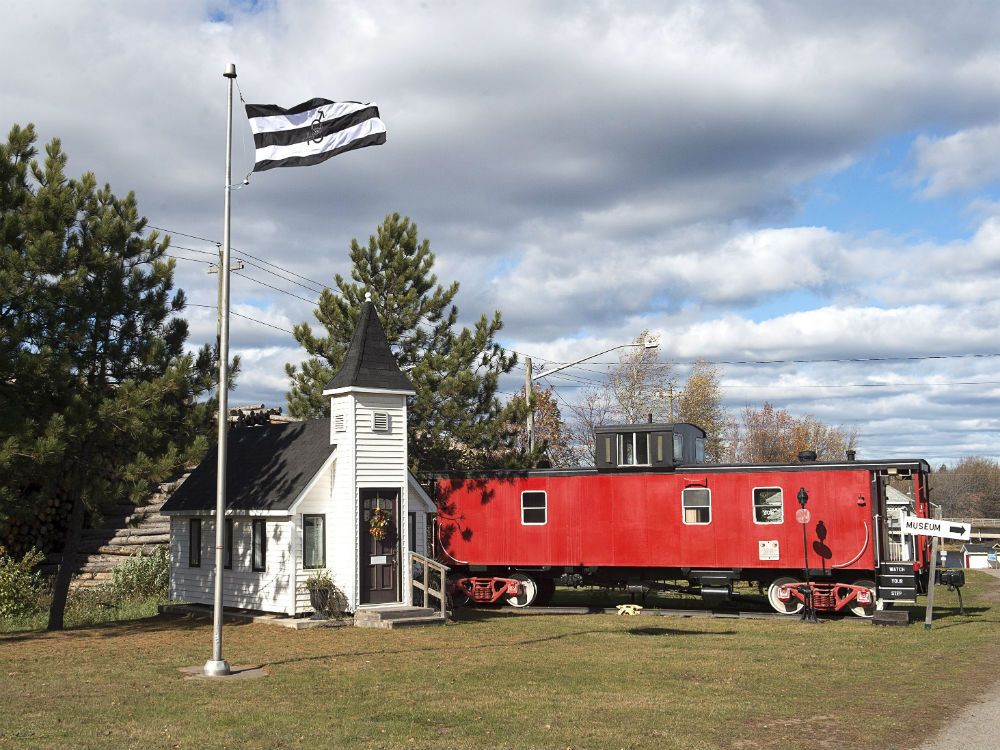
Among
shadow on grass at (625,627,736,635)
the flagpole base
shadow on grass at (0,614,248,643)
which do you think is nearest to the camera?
the flagpole base

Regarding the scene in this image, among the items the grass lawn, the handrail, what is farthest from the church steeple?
the grass lawn

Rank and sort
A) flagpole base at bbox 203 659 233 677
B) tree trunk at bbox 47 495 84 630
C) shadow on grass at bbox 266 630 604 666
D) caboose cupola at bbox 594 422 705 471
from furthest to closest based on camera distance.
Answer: caboose cupola at bbox 594 422 705 471 → tree trunk at bbox 47 495 84 630 → shadow on grass at bbox 266 630 604 666 → flagpole base at bbox 203 659 233 677

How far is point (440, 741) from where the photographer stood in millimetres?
10742

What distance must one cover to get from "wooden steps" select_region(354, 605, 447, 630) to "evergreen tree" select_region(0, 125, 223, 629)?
545 centimetres

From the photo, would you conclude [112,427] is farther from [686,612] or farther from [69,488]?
[686,612]

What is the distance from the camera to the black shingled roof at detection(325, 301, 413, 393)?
75.6 ft

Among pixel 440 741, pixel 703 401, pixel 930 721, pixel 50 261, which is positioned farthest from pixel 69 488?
pixel 703 401

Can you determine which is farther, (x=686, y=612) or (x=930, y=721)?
(x=686, y=612)

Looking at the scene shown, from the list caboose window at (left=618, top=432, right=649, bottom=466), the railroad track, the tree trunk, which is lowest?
the railroad track

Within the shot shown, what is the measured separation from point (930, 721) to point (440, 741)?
5.89m

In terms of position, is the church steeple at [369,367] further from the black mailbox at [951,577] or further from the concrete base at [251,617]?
the black mailbox at [951,577]

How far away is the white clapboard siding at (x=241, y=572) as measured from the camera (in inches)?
882

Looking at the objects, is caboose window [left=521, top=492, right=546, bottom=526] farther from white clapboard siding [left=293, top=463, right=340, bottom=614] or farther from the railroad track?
white clapboard siding [left=293, top=463, right=340, bottom=614]

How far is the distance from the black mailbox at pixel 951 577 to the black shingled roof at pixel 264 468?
50.1 ft
